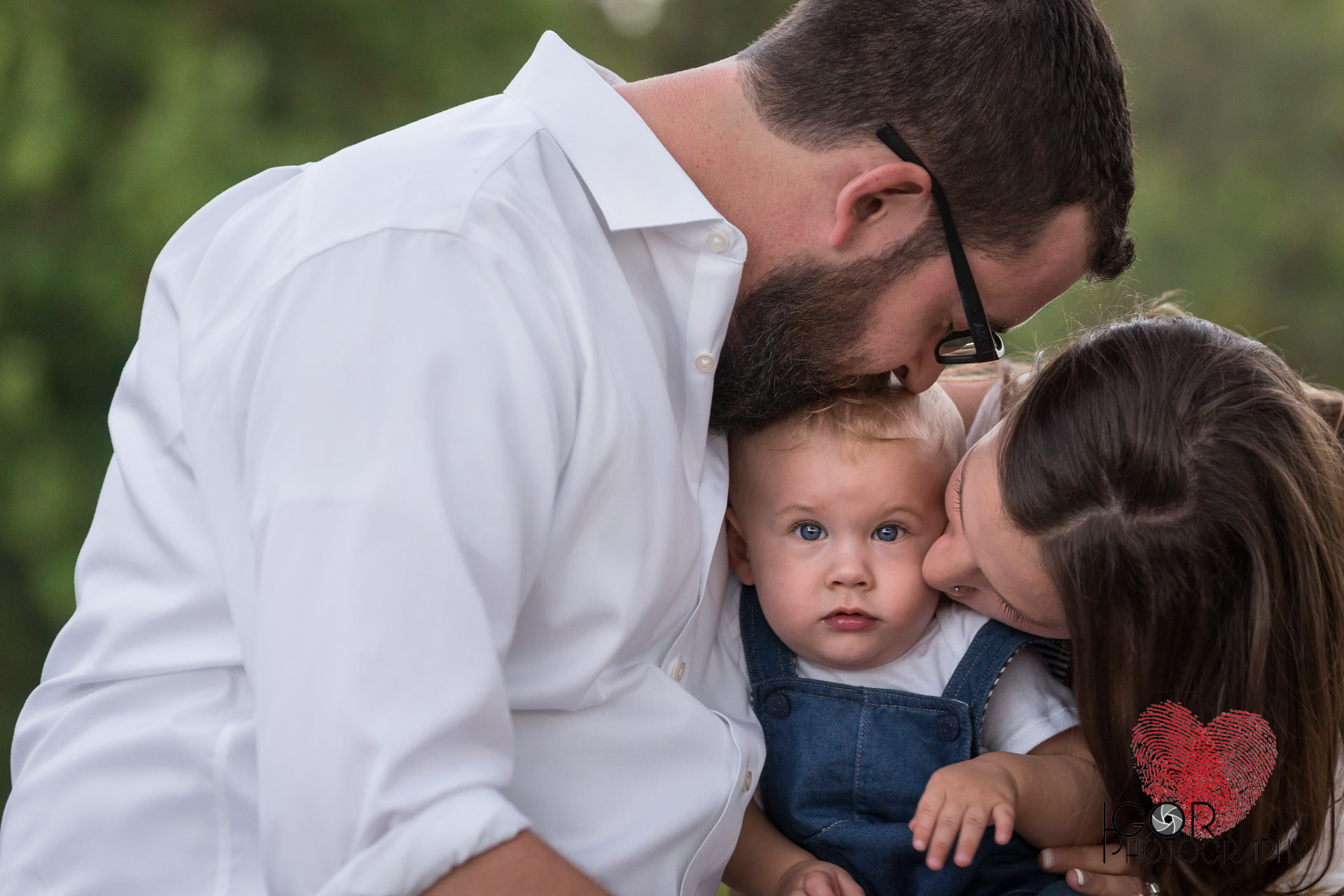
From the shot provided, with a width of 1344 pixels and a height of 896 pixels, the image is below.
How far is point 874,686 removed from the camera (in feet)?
6.84

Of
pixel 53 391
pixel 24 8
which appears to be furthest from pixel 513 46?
pixel 53 391

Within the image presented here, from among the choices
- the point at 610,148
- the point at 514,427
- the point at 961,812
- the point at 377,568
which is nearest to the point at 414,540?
the point at 377,568

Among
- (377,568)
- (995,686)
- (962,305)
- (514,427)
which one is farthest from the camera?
(995,686)

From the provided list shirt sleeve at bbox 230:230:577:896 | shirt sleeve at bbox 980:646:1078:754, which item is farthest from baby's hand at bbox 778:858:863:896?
shirt sleeve at bbox 230:230:577:896

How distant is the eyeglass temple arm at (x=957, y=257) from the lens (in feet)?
6.21

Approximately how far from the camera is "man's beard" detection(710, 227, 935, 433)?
6.45ft

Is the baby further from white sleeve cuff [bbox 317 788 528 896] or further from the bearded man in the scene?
white sleeve cuff [bbox 317 788 528 896]

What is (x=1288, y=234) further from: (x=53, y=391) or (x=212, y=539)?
(x=212, y=539)

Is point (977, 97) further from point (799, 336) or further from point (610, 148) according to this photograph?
point (610, 148)

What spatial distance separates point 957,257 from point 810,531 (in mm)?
529

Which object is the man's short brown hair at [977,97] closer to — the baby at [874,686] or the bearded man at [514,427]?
the bearded man at [514,427]

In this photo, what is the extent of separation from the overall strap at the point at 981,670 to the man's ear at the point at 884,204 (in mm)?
718

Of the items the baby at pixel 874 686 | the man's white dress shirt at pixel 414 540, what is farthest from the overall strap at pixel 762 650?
the man's white dress shirt at pixel 414 540

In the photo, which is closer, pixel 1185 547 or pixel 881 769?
pixel 1185 547
